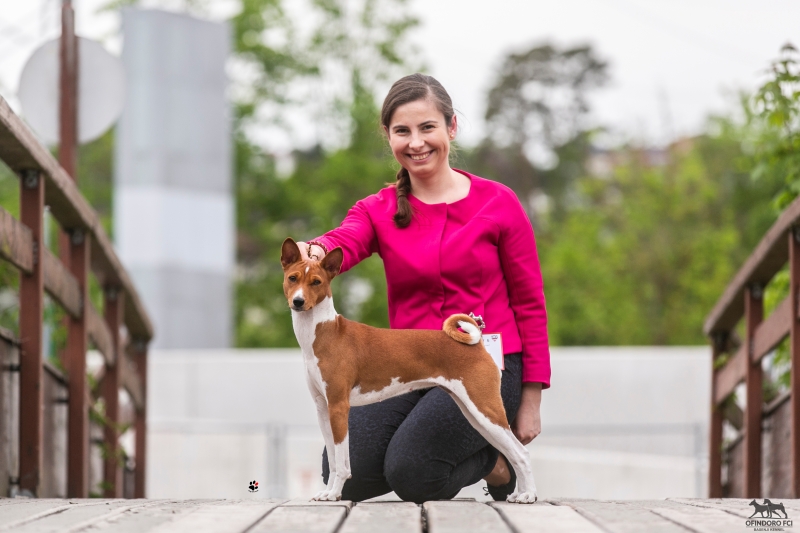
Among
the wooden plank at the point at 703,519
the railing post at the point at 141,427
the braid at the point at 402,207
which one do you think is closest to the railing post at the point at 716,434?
the braid at the point at 402,207

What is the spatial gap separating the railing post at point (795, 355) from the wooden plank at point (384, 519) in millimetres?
2038

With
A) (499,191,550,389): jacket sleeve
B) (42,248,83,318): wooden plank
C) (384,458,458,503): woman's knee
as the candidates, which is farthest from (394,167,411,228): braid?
(42,248,83,318): wooden plank

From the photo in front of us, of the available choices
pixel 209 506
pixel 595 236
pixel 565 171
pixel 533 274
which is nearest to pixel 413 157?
pixel 533 274

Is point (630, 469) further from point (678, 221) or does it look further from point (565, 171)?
point (565, 171)

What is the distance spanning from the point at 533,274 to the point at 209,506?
152 cm

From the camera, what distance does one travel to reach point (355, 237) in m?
3.78

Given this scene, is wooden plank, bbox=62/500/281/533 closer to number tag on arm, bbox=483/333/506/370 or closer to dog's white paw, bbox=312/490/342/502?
dog's white paw, bbox=312/490/342/502

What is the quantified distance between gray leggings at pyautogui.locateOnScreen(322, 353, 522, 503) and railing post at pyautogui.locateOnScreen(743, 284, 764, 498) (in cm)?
177

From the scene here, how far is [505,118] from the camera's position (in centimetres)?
3155

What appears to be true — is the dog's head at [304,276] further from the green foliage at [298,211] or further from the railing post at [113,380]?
the green foliage at [298,211]

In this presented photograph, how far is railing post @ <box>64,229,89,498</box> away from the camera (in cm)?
493

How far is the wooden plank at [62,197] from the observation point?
386 centimetres

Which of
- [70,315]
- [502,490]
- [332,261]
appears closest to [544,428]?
[70,315]

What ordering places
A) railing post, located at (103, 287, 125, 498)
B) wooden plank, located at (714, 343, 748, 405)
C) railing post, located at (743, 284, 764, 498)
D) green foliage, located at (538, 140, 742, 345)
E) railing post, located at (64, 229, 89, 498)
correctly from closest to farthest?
railing post, located at (64, 229, 89, 498), railing post, located at (743, 284, 764, 498), wooden plank, located at (714, 343, 748, 405), railing post, located at (103, 287, 125, 498), green foliage, located at (538, 140, 742, 345)
